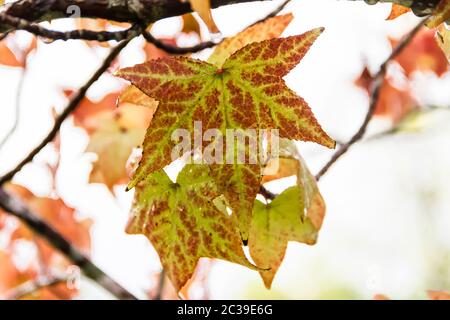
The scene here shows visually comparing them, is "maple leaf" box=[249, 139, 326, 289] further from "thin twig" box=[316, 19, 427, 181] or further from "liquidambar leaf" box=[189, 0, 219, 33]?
"liquidambar leaf" box=[189, 0, 219, 33]

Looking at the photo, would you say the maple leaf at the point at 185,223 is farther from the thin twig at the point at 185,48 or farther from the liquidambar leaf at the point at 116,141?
the liquidambar leaf at the point at 116,141

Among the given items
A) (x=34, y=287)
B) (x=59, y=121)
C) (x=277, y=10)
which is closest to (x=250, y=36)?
(x=277, y=10)

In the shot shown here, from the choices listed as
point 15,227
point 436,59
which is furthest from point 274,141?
point 436,59

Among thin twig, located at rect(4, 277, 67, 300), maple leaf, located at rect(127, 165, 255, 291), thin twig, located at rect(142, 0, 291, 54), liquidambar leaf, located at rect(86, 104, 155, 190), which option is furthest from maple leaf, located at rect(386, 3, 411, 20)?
thin twig, located at rect(4, 277, 67, 300)

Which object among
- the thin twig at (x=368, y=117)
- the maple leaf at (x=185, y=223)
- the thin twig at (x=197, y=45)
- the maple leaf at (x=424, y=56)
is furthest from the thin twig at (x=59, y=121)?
the maple leaf at (x=424, y=56)

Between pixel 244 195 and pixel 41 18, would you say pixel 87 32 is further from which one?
pixel 244 195

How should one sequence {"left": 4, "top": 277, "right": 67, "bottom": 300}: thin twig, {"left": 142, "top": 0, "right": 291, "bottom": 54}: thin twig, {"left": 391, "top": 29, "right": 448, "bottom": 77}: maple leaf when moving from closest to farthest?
{"left": 142, "top": 0, "right": 291, "bottom": 54}: thin twig, {"left": 4, "top": 277, "right": 67, "bottom": 300}: thin twig, {"left": 391, "top": 29, "right": 448, "bottom": 77}: maple leaf
